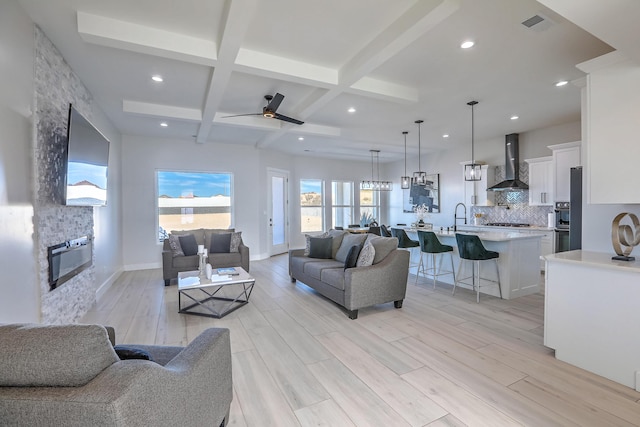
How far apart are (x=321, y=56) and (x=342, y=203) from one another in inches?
276

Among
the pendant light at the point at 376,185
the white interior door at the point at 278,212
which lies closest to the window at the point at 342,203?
the pendant light at the point at 376,185

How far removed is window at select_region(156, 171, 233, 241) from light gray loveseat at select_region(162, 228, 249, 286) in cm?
125

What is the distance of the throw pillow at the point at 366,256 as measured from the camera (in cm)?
384

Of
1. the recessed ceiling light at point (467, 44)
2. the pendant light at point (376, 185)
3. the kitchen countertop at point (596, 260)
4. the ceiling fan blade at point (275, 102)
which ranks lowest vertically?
the kitchen countertop at point (596, 260)

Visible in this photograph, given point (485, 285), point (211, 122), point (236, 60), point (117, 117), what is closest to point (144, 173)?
point (117, 117)

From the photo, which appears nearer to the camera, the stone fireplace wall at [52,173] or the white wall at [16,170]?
the white wall at [16,170]

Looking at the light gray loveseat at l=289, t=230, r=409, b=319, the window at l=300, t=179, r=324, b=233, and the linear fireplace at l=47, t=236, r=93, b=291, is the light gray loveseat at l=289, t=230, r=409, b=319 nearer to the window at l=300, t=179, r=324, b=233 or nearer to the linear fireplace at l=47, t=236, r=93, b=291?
the linear fireplace at l=47, t=236, r=93, b=291

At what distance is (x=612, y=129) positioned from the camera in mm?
2469

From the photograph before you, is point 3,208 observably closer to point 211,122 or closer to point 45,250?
point 45,250

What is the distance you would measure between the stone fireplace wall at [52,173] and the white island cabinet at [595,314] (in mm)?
4642

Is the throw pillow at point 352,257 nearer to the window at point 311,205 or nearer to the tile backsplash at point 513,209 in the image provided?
A: the tile backsplash at point 513,209

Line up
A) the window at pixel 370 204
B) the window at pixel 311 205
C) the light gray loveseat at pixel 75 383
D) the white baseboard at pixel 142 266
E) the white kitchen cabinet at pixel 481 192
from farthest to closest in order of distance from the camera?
1. the window at pixel 370 204
2. the window at pixel 311 205
3. the white kitchen cabinet at pixel 481 192
4. the white baseboard at pixel 142 266
5. the light gray loveseat at pixel 75 383

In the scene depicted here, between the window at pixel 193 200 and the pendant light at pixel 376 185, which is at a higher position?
the pendant light at pixel 376 185

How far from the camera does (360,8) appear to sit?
2.52m
